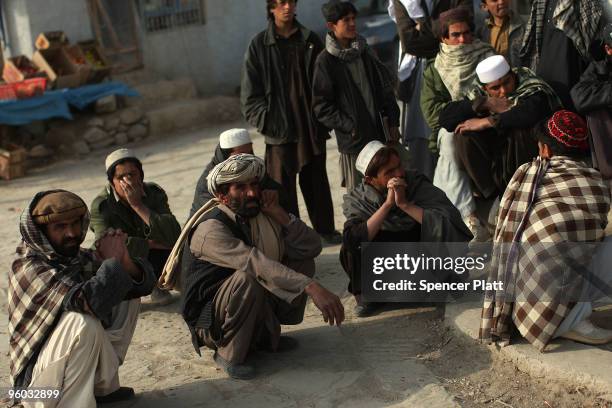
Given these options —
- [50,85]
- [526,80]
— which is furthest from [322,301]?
[50,85]

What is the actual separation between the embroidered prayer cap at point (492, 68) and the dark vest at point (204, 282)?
2.04 m

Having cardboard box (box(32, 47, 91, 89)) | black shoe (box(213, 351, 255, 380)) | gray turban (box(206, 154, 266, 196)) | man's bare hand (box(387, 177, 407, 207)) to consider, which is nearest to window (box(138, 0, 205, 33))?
cardboard box (box(32, 47, 91, 89))

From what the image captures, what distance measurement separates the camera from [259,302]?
479cm

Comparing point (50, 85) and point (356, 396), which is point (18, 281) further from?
point (50, 85)

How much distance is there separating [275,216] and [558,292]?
149 centimetres

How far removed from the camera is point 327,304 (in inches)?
181

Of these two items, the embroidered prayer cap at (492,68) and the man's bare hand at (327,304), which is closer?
the man's bare hand at (327,304)

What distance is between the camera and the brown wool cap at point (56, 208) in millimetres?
4273

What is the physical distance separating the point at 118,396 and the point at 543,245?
7.24ft

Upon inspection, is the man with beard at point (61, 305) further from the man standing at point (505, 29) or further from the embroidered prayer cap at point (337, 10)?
the man standing at point (505, 29)

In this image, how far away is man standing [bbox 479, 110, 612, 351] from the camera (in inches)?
182

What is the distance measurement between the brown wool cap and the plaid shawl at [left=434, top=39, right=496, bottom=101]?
122 inches

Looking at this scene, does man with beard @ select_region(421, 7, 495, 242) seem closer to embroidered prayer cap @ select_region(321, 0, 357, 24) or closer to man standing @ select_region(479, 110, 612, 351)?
embroidered prayer cap @ select_region(321, 0, 357, 24)

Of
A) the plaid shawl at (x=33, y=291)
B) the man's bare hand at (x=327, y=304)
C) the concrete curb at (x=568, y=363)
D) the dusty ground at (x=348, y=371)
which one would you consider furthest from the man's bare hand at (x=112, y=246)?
the concrete curb at (x=568, y=363)
